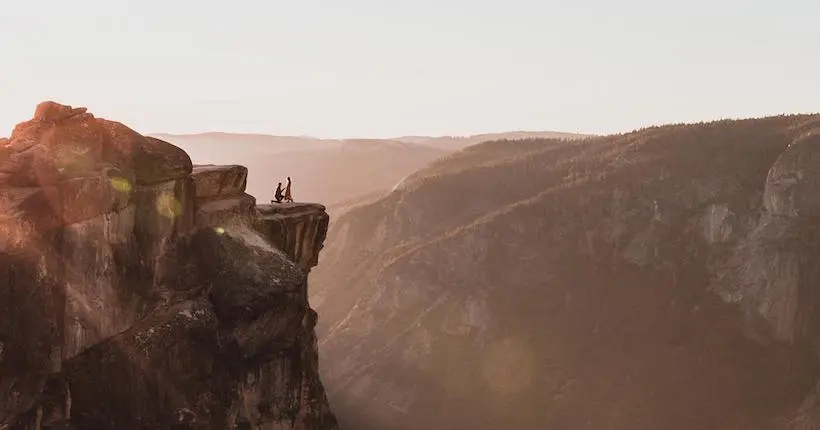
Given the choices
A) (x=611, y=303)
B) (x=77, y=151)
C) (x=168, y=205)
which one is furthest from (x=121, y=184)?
(x=611, y=303)

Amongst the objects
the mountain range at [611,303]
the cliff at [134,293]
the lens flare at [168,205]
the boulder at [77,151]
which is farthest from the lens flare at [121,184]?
the mountain range at [611,303]

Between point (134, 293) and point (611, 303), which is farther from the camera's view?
point (611, 303)

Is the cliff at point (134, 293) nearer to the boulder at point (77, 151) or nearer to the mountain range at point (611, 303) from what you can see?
the boulder at point (77, 151)

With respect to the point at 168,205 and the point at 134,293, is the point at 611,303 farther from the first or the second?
the point at 134,293

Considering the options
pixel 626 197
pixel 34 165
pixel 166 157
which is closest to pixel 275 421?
pixel 166 157

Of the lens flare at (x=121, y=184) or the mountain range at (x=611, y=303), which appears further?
the mountain range at (x=611, y=303)

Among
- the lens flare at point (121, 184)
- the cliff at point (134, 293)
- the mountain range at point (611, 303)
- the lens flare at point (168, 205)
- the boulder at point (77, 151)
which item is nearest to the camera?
the cliff at point (134, 293)

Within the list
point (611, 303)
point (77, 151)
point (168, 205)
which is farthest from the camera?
point (611, 303)
